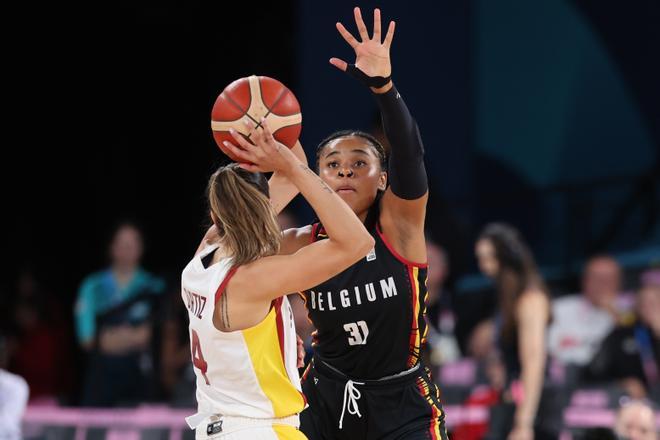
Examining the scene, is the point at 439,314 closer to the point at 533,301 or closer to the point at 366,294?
the point at 533,301

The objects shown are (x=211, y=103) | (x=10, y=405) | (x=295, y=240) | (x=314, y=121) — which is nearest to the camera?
(x=295, y=240)

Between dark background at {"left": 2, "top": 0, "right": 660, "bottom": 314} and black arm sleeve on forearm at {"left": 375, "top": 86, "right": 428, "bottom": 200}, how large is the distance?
6318 millimetres

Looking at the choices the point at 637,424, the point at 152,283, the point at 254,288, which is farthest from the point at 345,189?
the point at 152,283

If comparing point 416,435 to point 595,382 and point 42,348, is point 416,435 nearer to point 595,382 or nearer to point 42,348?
point 595,382

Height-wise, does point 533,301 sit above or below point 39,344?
above

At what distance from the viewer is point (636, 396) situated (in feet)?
23.4

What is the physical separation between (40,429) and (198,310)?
13.8 feet

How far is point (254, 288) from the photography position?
3.62 meters

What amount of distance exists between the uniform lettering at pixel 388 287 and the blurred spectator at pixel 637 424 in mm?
2355

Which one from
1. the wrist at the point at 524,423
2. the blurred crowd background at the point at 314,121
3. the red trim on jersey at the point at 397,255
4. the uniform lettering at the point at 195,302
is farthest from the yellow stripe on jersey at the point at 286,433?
the blurred crowd background at the point at 314,121

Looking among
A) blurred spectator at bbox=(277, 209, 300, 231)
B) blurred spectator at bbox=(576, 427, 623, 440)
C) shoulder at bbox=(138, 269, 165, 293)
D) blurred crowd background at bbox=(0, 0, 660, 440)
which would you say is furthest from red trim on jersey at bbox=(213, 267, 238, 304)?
blurred crowd background at bbox=(0, 0, 660, 440)

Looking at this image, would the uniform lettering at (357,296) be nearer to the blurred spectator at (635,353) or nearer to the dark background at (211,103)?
the blurred spectator at (635,353)

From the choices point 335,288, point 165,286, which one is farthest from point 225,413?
point 165,286

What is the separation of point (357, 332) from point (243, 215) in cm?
87
